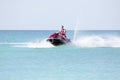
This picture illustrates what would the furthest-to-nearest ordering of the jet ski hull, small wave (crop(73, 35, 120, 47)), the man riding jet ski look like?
1. small wave (crop(73, 35, 120, 47))
2. the jet ski hull
3. the man riding jet ski

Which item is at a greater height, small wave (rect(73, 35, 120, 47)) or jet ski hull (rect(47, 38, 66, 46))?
jet ski hull (rect(47, 38, 66, 46))

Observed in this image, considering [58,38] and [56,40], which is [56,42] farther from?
[58,38]

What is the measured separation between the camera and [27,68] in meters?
23.2

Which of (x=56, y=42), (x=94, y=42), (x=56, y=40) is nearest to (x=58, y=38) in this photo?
(x=56, y=40)

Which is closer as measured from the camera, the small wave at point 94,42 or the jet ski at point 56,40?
the jet ski at point 56,40

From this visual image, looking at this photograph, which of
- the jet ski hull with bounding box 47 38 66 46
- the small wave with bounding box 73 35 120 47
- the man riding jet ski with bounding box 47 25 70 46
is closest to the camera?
the man riding jet ski with bounding box 47 25 70 46

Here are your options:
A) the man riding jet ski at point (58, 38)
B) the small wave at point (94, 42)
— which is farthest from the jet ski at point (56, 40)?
the small wave at point (94, 42)

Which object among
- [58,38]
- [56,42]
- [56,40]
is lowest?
[56,42]

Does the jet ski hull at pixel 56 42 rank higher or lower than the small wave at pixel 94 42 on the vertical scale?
higher

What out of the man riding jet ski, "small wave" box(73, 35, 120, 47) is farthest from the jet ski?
"small wave" box(73, 35, 120, 47)

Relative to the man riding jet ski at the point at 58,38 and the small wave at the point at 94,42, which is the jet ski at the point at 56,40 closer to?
the man riding jet ski at the point at 58,38

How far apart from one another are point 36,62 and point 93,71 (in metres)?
5.27

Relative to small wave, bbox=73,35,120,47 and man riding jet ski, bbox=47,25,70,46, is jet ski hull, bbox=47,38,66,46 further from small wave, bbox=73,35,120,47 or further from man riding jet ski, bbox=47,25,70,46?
small wave, bbox=73,35,120,47

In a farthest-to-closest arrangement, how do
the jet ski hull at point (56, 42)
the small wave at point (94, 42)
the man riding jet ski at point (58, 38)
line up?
the small wave at point (94, 42) → the jet ski hull at point (56, 42) → the man riding jet ski at point (58, 38)
